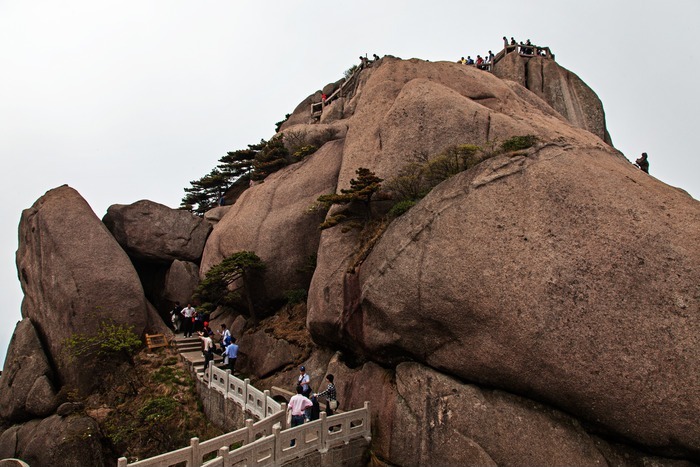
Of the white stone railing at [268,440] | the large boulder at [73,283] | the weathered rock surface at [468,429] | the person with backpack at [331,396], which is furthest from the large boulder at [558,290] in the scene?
the large boulder at [73,283]

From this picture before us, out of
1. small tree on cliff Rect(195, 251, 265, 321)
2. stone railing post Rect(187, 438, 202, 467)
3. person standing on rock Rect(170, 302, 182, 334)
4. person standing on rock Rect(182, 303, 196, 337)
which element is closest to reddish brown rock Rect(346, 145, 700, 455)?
stone railing post Rect(187, 438, 202, 467)

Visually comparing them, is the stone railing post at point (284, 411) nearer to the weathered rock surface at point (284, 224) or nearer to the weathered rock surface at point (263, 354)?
the weathered rock surface at point (263, 354)

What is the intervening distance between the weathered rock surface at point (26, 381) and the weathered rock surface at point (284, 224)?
921 centimetres

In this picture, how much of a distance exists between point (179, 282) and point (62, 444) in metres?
11.3

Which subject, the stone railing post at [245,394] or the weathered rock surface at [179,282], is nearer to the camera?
the stone railing post at [245,394]

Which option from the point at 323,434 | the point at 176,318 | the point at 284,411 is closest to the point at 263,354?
the point at 284,411

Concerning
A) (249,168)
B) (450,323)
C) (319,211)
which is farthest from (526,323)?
(249,168)

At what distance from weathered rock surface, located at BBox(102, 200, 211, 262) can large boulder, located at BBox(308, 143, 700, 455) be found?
59.8 ft

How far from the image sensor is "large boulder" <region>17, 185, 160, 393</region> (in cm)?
2250

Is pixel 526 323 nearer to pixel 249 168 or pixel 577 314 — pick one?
pixel 577 314

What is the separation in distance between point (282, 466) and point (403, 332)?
497 cm

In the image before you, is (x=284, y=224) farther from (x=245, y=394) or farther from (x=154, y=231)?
(x=154, y=231)

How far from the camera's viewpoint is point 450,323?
12.8 m

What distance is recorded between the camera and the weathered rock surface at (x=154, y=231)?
93.7 ft
